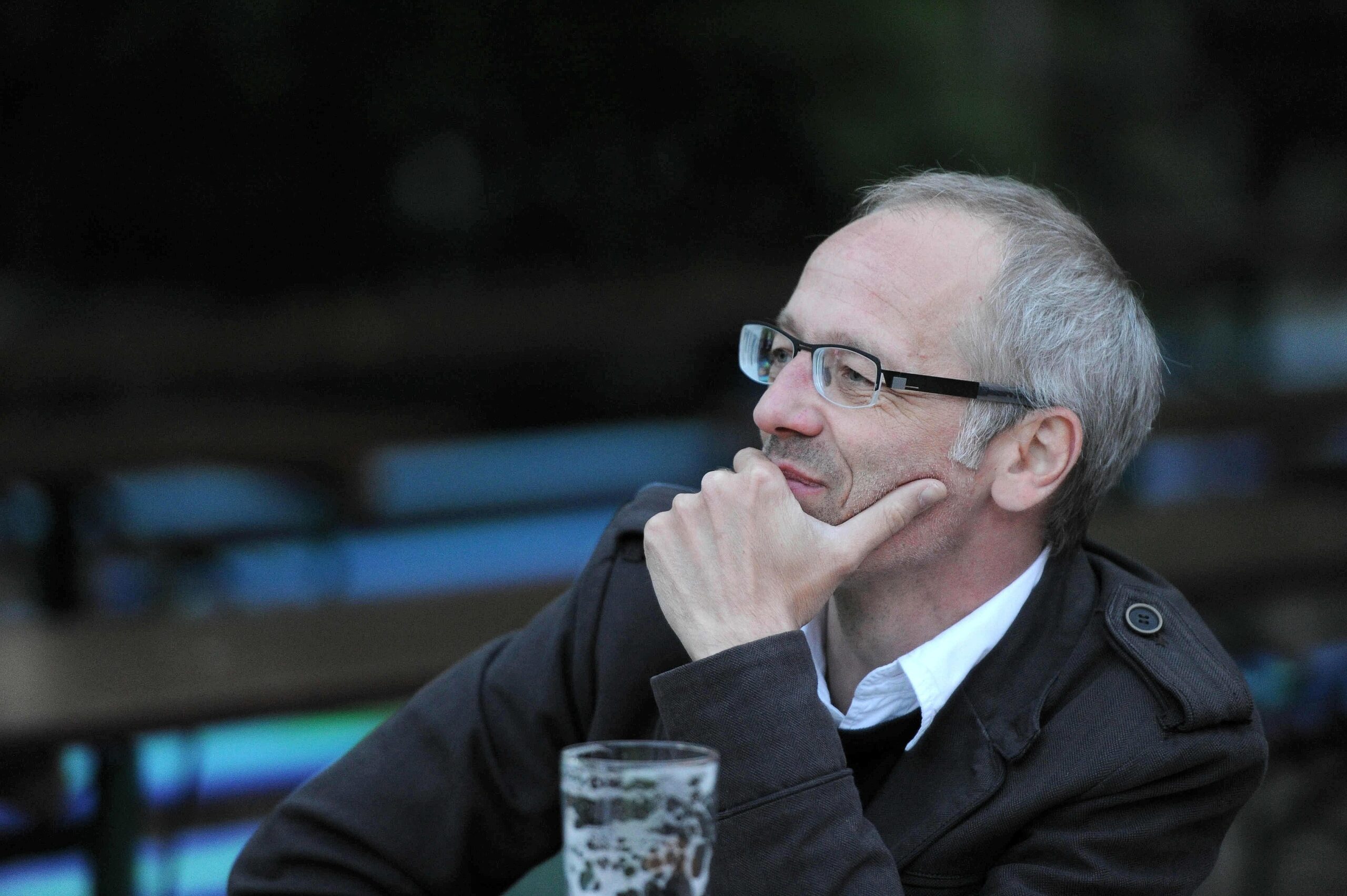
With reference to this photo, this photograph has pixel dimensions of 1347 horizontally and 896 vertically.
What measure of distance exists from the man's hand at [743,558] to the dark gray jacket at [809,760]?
68mm

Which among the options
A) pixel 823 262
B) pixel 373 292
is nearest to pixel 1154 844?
pixel 823 262

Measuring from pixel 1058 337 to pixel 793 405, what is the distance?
0.37 m

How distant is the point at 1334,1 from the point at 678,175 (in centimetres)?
466

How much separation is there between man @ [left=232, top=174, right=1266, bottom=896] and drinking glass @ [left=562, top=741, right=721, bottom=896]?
17.5 inches

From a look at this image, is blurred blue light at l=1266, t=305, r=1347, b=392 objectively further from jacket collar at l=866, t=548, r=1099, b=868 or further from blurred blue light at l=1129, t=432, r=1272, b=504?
jacket collar at l=866, t=548, r=1099, b=868

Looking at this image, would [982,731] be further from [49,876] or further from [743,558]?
[49,876]

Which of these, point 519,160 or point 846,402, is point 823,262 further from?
point 519,160

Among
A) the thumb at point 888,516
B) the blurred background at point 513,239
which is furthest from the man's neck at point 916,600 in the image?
the blurred background at point 513,239

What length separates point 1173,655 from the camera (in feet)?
5.34

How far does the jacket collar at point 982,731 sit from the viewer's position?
62.4 inches

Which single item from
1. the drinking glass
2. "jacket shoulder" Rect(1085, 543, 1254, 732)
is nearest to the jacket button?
"jacket shoulder" Rect(1085, 543, 1254, 732)

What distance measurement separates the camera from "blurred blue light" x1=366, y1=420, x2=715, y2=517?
747 centimetres

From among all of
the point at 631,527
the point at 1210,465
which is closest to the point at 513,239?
the point at 1210,465

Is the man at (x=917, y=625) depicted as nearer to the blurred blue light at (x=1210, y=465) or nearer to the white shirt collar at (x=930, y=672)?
the white shirt collar at (x=930, y=672)
